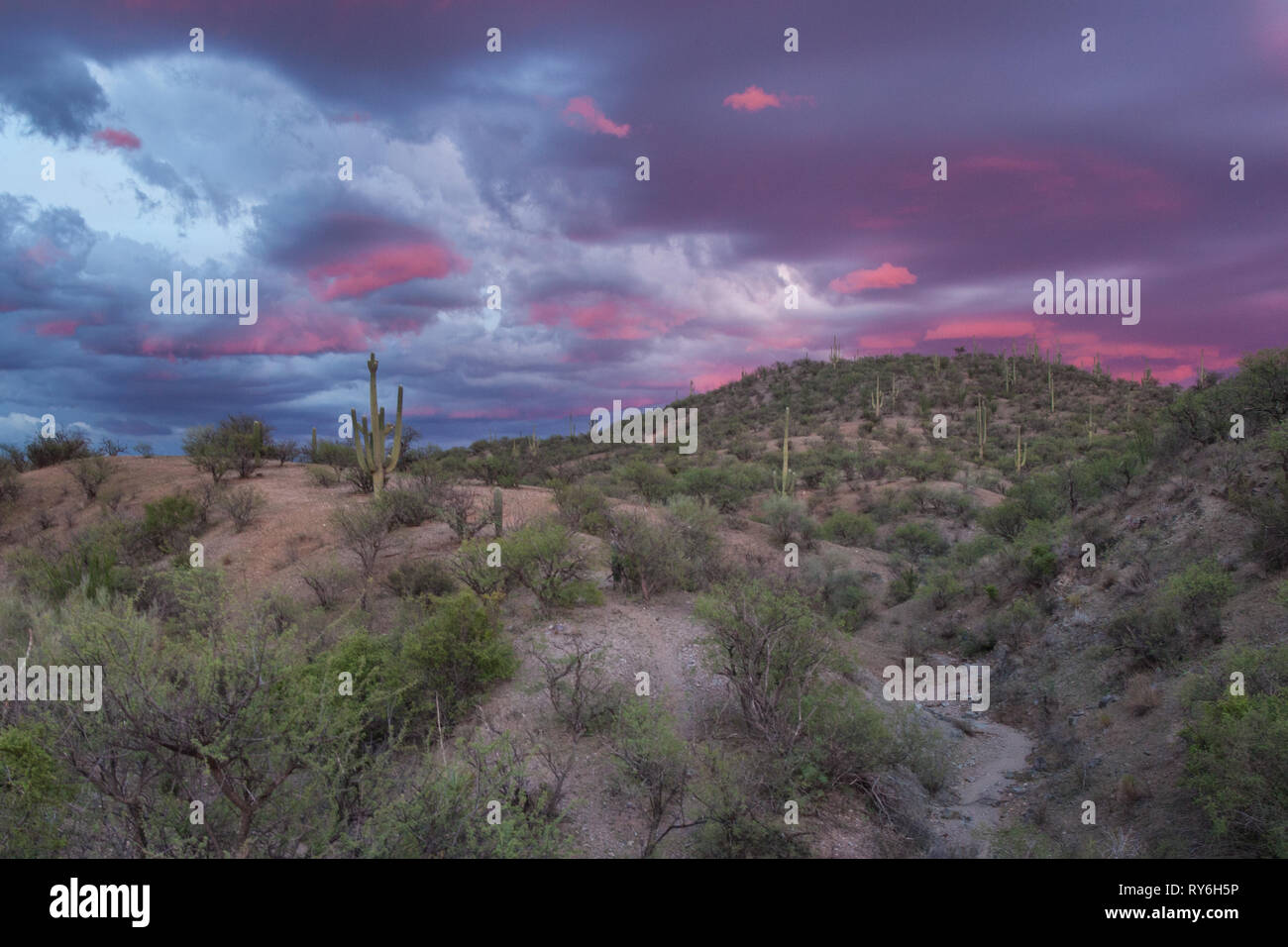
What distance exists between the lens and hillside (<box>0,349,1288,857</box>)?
5676mm

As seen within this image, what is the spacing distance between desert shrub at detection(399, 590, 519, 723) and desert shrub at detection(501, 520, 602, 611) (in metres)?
1.93

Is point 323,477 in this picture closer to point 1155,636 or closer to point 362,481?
point 362,481

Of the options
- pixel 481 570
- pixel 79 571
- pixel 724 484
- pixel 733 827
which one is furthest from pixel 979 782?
pixel 724 484

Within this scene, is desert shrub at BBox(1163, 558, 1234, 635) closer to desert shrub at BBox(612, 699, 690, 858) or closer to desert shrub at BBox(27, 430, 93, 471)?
desert shrub at BBox(612, 699, 690, 858)

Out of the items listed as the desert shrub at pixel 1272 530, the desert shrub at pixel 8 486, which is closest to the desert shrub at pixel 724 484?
the desert shrub at pixel 1272 530

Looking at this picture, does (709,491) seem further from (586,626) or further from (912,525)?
(586,626)

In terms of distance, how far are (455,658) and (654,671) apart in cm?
295

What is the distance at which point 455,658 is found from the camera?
9.59 meters

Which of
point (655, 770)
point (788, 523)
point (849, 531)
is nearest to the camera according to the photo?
point (655, 770)

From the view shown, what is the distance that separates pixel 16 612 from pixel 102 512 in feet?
37.8

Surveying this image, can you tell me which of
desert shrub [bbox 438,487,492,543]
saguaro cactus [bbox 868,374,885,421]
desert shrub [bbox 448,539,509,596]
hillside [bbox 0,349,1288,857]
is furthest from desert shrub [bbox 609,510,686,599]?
saguaro cactus [bbox 868,374,885,421]

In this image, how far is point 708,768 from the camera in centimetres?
761

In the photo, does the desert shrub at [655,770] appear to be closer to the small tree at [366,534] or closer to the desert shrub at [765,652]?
the desert shrub at [765,652]
